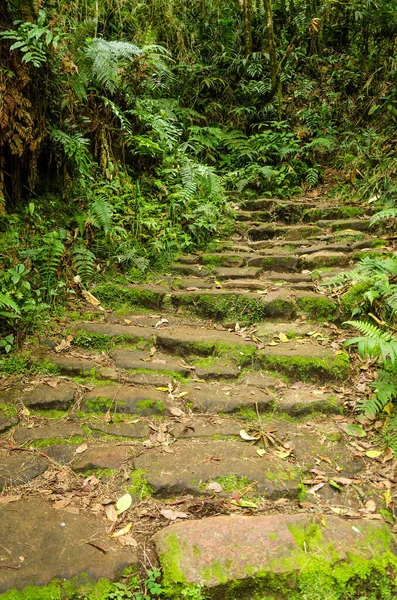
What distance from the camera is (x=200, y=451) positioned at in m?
2.82

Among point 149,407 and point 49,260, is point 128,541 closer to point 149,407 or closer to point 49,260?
point 149,407

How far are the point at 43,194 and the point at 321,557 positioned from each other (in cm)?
448

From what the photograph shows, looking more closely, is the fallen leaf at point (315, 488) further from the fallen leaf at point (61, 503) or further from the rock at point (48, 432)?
the rock at point (48, 432)

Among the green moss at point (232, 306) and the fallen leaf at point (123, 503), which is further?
the green moss at point (232, 306)

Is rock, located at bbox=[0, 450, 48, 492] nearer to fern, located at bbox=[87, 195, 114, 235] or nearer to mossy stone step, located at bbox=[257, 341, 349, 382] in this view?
mossy stone step, located at bbox=[257, 341, 349, 382]

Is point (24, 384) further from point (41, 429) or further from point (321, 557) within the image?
point (321, 557)

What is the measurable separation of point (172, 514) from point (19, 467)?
0.98 meters

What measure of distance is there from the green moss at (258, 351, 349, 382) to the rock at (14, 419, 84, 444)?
5.48 feet

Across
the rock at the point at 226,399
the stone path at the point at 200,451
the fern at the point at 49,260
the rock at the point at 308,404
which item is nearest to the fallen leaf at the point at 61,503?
the stone path at the point at 200,451

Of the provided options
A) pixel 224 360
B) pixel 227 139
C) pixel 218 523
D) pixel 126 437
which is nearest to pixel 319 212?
pixel 227 139

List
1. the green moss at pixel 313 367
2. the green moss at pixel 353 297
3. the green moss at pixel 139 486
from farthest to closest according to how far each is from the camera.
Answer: the green moss at pixel 353 297 < the green moss at pixel 313 367 < the green moss at pixel 139 486

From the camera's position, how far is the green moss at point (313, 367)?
3.53 meters

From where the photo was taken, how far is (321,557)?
215cm

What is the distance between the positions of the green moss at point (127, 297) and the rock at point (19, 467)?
2113 millimetres
